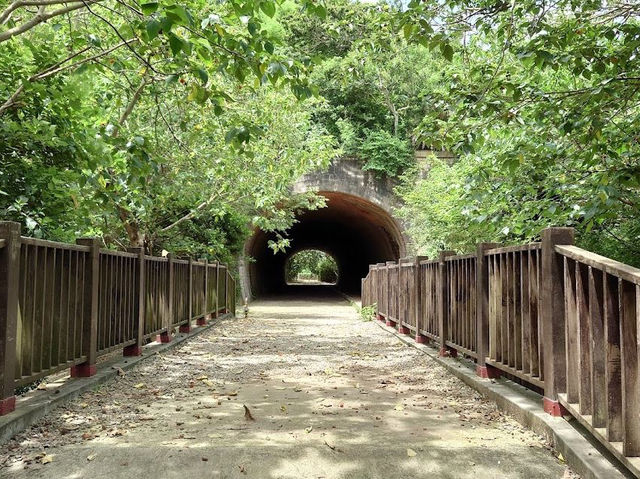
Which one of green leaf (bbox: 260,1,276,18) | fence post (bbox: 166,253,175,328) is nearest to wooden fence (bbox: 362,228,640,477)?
green leaf (bbox: 260,1,276,18)

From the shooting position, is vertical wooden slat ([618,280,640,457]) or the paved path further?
the paved path

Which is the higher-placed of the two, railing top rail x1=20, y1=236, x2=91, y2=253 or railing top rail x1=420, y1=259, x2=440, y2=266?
railing top rail x1=20, y1=236, x2=91, y2=253

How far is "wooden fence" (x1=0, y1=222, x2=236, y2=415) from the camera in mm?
3771

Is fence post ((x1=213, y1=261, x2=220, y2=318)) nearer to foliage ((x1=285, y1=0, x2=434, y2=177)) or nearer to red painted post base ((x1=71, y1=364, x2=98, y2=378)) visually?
red painted post base ((x1=71, y1=364, x2=98, y2=378))

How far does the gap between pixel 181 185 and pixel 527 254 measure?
26.6 feet

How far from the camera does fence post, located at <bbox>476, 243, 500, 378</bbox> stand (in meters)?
5.36

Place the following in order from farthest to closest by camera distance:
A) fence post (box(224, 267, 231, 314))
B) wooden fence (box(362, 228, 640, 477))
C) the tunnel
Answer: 1. the tunnel
2. fence post (box(224, 267, 231, 314))
3. wooden fence (box(362, 228, 640, 477))

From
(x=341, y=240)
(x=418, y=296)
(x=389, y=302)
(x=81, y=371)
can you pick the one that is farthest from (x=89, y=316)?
(x=341, y=240)

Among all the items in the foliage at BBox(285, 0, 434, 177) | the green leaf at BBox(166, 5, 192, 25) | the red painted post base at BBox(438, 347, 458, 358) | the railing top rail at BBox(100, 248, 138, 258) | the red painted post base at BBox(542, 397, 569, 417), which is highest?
the foliage at BBox(285, 0, 434, 177)

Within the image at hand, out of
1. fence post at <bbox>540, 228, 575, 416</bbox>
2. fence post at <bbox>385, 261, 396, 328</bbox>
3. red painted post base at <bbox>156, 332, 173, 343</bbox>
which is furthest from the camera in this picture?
fence post at <bbox>385, 261, 396, 328</bbox>

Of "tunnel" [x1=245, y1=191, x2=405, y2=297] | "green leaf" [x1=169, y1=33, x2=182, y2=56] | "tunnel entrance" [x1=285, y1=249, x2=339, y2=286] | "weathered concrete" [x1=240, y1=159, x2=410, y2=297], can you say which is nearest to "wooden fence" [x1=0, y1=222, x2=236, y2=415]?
"green leaf" [x1=169, y1=33, x2=182, y2=56]

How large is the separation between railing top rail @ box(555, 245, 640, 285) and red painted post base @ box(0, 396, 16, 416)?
12.9ft

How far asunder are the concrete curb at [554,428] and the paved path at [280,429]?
10 cm

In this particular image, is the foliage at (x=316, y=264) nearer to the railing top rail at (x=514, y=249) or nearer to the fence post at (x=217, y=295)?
the fence post at (x=217, y=295)
